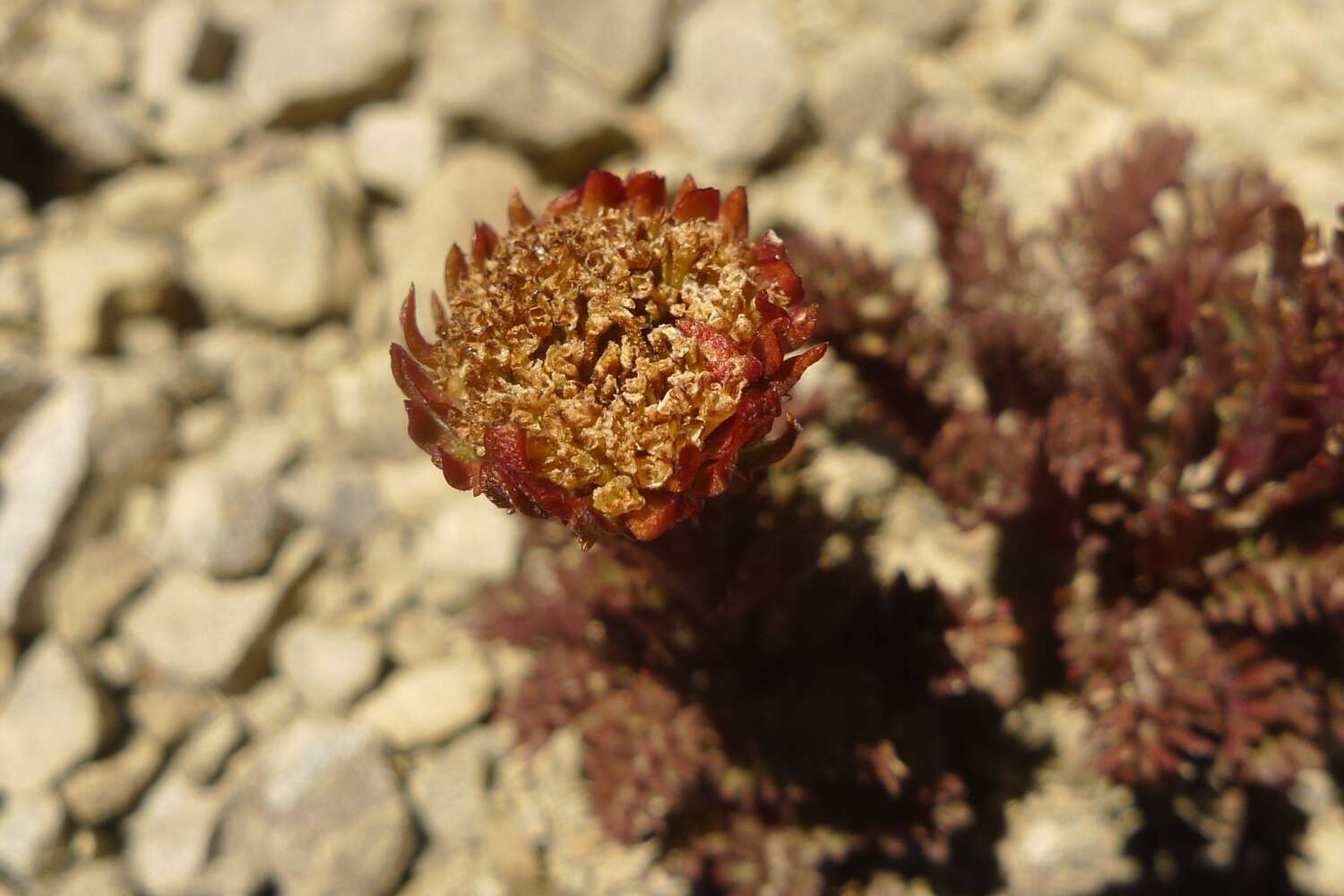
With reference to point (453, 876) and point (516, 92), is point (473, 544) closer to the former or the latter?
point (453, 876)

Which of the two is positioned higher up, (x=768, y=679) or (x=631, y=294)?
(x=631, y=294)

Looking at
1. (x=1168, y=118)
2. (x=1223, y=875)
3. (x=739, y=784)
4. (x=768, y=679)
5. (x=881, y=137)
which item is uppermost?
(x=1168, y=118)

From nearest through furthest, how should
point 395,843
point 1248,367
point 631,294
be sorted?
point 631,294 < point 1248,367 < point 395,843

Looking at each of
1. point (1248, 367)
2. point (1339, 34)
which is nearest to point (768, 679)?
point (1248, 367)

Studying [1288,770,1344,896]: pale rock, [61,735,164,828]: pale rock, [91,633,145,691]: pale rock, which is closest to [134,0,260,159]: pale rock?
[91,633,145,691]: pale rock

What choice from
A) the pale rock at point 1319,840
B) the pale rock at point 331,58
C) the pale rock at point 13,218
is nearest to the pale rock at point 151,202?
the pale rock at point 13,218

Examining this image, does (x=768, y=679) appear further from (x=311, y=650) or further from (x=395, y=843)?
(x=311, y=650)

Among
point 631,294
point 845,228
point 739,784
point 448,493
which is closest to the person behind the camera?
point 631,294
